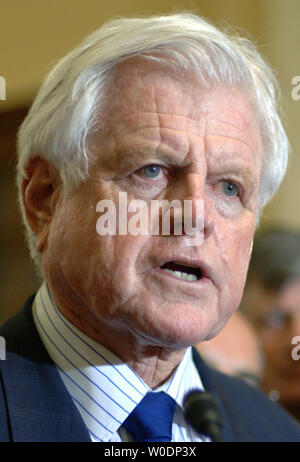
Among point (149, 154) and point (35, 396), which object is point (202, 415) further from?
point (149, 154)

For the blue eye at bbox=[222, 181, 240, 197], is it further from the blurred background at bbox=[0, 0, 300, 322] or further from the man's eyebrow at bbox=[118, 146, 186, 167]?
the blurred background at bbox=[0, 0, 300, 322]

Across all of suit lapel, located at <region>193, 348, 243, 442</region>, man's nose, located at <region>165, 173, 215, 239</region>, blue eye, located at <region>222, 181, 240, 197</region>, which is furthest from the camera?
suit lapel, located at <region>193, 348, 243, 442</region>

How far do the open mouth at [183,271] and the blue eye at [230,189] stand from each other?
0.19 meters

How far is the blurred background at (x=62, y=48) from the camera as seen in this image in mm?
3803

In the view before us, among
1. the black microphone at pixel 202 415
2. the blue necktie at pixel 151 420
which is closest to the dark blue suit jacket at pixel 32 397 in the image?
the blue necktie at pixel 151 420

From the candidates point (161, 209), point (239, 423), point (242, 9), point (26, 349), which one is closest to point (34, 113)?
point (161, 209)

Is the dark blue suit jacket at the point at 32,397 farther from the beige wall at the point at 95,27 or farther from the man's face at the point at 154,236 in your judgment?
the beige wall at the point at 95,27

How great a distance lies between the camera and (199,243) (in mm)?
1401

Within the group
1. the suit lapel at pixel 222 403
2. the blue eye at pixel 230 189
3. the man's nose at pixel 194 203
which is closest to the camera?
the man's nose at pixel 194 203

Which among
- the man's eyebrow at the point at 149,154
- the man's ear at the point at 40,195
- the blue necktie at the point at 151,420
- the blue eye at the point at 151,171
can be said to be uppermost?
the man's eyebrow at the point at 149,154

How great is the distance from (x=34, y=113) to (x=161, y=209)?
402 millimetres

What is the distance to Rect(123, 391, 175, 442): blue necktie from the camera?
4.75 ft

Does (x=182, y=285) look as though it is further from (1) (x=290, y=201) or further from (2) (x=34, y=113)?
(1) (x=290, y=201)

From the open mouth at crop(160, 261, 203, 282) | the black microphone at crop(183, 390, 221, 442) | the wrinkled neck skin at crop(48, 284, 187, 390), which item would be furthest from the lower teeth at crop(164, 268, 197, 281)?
the black microphone at crop(183, 390, 221, 442)
